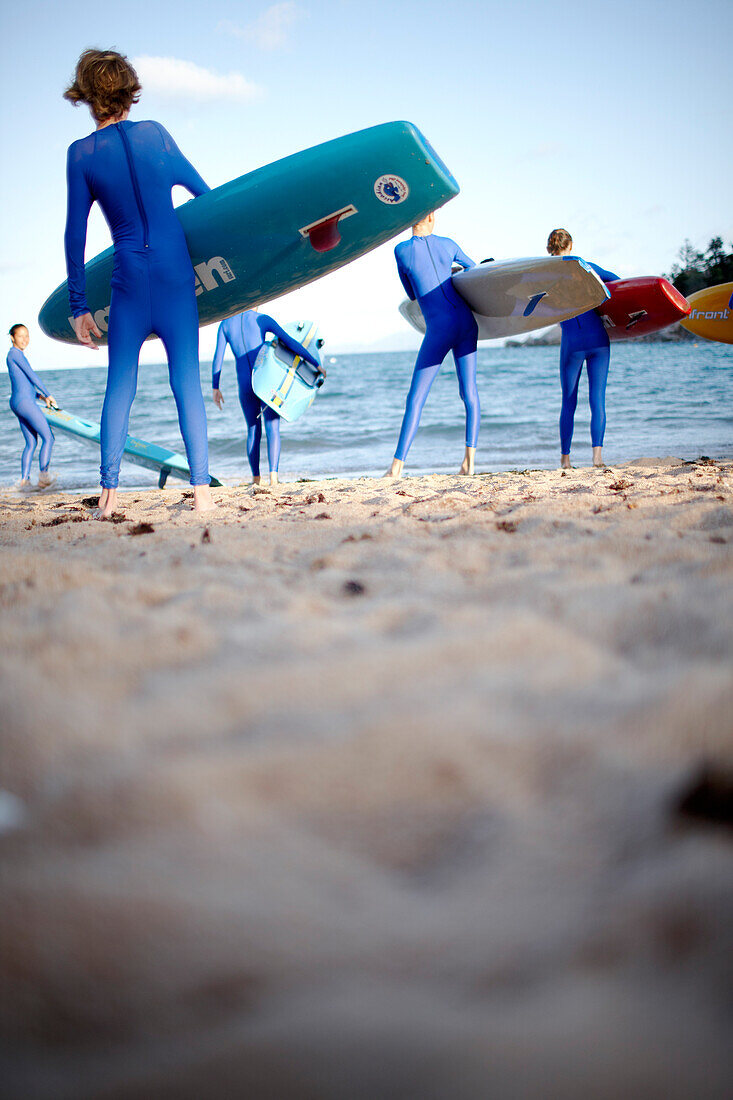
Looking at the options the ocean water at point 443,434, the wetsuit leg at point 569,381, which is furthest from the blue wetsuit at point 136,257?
the ocean water at point 443,434

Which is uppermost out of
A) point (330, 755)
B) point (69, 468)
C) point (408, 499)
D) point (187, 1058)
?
point (69, 468)

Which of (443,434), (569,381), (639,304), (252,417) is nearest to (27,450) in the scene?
(252,417)

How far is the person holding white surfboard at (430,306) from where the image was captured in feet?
14.8

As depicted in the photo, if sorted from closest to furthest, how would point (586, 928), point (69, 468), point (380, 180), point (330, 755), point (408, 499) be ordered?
point (586, 928) < point (330, 755) < point (408, 499) < point (380, 180) < point (69, 468)

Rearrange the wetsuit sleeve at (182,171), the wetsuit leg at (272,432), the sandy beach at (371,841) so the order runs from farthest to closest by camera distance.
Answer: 1. the wetsuit leg at (272,432)
2. the wetsuit sleeve at (182,171)
3. the sandy beach at (371,841)

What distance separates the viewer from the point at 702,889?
617 millimetres

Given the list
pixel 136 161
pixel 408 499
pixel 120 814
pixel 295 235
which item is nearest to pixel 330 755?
pixel 120 814

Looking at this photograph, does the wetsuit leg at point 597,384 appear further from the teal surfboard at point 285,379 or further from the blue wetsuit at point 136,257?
the blue wetsuit at point 136,257

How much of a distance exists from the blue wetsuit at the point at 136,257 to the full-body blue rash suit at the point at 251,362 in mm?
2173

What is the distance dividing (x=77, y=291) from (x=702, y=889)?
332 centimetres

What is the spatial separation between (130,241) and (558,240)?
3454 mm

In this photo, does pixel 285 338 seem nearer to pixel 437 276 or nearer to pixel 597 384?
pixel 437 276

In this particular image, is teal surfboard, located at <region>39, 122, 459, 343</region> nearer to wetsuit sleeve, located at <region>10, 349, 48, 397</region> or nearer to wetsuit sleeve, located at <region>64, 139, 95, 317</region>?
wetsuit sleeve, located at <region>64, 139, 95, 317</region>

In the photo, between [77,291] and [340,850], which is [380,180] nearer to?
[77,291]
